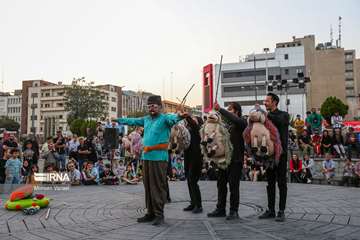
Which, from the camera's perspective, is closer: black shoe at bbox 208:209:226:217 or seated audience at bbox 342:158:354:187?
black shoe at bbox 208:209:226:217

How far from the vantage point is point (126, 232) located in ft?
17.9

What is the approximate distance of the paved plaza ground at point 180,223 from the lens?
5.25 meters

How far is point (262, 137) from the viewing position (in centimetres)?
597

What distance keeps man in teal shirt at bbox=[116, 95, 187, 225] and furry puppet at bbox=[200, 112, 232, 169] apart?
0.57 m

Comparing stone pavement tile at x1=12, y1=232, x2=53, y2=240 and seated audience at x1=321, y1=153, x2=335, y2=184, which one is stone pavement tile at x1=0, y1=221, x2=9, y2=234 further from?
seated audience at x1=321, y1=153, x2=335, y2=184

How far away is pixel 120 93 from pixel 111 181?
127 m

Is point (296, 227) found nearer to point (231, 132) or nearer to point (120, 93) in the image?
point (231, 132)

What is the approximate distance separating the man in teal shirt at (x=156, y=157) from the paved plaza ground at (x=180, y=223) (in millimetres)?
332

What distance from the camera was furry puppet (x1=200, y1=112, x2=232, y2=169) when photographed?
6301mm

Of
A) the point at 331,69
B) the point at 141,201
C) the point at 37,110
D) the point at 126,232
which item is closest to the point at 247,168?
the point at 141,201

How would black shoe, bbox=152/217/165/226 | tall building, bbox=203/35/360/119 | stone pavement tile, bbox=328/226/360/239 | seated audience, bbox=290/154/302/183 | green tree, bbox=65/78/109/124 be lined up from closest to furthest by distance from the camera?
stone pavement tile, bbox=328/226/360/239 → black shoe, bbox=152/217/165/226 → seated audience, bbox=290/154/302/183 → green tree, bbox=65/78/109/124 → tall building, bbox=203/35/360/119

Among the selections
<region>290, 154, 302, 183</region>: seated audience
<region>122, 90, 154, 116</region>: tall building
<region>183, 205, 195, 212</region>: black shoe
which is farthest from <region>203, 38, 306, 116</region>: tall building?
<region>183, 205, 195, 212</region>: black shoe

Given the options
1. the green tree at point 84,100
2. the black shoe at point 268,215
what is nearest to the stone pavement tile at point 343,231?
the black shoe at point 268,215

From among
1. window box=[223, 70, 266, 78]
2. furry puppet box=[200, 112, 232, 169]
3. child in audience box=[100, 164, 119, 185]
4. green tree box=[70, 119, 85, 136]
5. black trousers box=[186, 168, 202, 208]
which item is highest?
window box=[223, 70, 266, 78]
